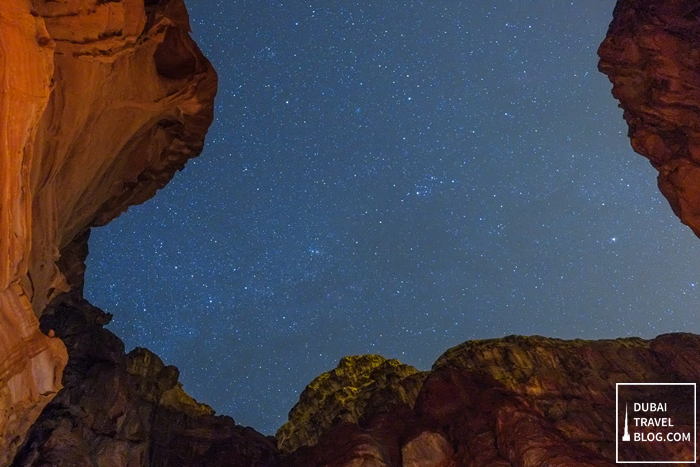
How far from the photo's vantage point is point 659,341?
28.0 meters

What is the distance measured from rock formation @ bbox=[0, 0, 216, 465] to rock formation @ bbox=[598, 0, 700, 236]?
20.0 metres

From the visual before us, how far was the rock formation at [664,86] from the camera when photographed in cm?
2002

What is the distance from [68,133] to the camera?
1420 centimetres

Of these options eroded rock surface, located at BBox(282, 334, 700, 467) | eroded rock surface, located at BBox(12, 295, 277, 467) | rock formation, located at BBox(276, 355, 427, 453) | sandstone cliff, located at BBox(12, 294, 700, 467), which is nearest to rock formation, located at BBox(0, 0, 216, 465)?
eroded rock surface, located at BBox(12, 295, 277, 467)

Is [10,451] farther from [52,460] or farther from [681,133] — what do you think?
[681,133]

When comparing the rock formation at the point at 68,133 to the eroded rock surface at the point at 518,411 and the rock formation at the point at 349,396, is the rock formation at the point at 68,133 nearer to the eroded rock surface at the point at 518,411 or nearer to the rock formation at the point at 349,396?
the eroded rock surface at the point at 518,411

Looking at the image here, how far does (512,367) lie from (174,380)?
20747mm

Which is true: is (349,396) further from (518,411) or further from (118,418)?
(118,418)

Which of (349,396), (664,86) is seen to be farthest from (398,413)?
(664,86)

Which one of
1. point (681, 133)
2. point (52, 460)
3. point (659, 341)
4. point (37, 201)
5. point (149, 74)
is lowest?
point (52, 460)

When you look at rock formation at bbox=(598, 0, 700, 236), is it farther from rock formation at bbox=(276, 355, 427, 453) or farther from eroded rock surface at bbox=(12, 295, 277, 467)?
eroded rock surface at bbox=(12, 295, 277, 467)

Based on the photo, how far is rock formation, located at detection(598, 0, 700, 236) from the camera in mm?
20016

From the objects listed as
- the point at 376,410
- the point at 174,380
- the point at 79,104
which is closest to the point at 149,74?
the point at 79,104

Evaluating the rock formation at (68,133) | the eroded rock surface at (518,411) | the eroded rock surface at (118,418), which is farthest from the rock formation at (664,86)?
the eroded rock surface at (118,418)
